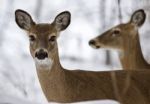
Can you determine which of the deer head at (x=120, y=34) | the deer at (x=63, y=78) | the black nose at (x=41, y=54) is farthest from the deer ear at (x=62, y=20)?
the deer head at (x=120, y=34)

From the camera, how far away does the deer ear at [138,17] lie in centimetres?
157

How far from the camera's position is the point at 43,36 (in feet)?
4.24

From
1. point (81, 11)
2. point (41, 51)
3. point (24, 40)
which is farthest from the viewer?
point (81, 11)

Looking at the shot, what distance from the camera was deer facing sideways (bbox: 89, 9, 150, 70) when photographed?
1.61 m

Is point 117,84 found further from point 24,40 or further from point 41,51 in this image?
point 24,40

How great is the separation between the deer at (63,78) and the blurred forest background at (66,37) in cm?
12

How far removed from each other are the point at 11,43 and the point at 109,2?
0.99ft

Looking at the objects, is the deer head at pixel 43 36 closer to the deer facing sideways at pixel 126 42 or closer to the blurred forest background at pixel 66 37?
the blurred forest background at pixel 66 37

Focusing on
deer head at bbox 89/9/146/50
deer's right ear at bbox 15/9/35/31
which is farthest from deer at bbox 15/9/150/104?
deer head at bbox 89/9/146/50

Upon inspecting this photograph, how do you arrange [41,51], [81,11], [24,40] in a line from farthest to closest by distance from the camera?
[81,11] < [24,40] < [41,51]

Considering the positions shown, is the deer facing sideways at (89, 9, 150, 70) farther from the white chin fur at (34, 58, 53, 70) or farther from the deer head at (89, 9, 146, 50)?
the white chin fur at (34, 58, 53, 70)

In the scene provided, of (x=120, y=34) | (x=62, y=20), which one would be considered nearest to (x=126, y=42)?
(x=120, y=34)

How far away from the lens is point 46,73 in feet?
4.31

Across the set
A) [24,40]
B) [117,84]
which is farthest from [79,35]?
[117,84]
